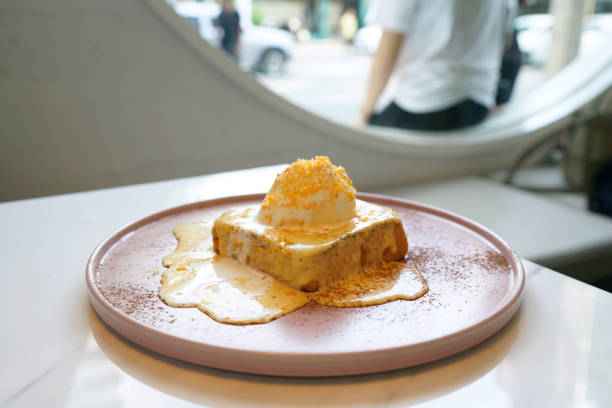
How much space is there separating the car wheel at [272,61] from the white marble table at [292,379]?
227 centimetres

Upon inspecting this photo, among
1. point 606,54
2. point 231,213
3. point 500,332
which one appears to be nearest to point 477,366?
point 500,332

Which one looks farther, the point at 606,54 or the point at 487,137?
the point at 606,54

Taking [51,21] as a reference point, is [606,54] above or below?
below

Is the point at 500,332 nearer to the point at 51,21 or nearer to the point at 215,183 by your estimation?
the point at 215,183

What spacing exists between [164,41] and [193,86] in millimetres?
171

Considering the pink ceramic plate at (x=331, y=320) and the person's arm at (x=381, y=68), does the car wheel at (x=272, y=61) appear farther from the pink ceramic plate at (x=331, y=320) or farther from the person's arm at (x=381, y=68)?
the pink ceramic plate at (x=331, y=320)

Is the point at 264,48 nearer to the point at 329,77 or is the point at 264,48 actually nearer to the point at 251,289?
the point at 329,77

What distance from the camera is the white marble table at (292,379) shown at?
48 centimetres

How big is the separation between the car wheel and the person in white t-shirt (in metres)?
0.71

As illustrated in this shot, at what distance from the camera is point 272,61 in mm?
2846

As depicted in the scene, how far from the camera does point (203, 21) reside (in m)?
2.10

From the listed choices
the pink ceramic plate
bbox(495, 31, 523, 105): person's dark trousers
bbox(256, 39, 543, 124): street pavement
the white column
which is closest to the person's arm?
bbox(256, 39, 543, 124): street pavement

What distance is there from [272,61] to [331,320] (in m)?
2.47

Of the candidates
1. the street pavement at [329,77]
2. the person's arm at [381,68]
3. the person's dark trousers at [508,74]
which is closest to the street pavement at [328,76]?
the street pavement at [329,77]
